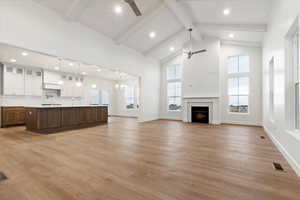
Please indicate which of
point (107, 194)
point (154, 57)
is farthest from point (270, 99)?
point (154, 57)

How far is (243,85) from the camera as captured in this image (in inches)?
272

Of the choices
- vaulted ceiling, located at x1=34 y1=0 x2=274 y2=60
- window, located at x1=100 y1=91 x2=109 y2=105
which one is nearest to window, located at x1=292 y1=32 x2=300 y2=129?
vaulted ceiling, located at x1=34 y1=0 x2=274 y2=60

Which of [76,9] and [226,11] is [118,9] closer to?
[76,9]

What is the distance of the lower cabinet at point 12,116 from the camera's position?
604 centimetres

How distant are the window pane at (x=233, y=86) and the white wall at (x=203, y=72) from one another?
65 cm

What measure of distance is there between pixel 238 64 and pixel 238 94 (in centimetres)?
151

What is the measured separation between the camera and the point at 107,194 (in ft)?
5.28

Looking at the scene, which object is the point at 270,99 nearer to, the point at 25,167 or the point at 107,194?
the point at 107,194

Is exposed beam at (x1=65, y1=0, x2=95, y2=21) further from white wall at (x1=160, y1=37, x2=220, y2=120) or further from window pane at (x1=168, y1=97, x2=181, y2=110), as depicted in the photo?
window pane at (x1=168, y1=97, x2=181, y2=110)

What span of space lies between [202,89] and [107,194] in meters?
6.96

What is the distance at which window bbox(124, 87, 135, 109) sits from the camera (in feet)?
37.8

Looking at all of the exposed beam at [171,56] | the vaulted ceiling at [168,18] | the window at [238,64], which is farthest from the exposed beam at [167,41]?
the window at [238,64]

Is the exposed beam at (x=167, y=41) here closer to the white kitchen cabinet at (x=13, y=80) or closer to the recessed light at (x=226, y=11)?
the recessed light at (x=226, y=11)

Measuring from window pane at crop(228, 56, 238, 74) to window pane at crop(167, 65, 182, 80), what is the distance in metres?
2.72
